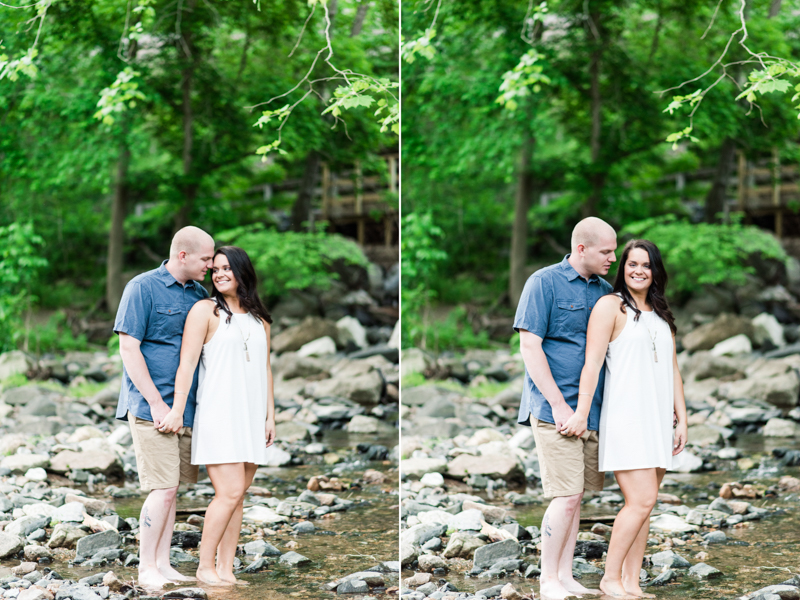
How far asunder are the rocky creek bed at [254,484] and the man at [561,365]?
93 cm

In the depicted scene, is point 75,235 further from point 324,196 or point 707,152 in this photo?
point 707,152

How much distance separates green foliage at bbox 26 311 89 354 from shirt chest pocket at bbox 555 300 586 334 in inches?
241

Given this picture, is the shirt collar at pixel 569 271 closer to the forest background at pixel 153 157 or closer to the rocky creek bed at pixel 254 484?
the rocky creek bed at pixel 254 484

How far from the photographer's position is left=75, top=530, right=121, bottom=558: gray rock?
378cm

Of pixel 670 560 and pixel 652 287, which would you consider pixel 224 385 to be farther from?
pixel 670 560

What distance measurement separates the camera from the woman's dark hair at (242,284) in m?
3.26

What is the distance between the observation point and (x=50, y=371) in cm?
788

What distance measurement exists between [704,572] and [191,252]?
269 cm

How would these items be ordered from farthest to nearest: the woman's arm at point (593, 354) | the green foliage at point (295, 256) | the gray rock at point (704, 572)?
the green foliage at point (295, 256)
the gray rock at point (704, 572)
the woman's arm at point (593, 354)

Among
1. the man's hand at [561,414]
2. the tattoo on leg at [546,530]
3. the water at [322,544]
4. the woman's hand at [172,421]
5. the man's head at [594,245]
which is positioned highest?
the man's head at [594,245]

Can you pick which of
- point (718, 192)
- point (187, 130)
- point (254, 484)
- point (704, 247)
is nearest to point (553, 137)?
point (704, 247)

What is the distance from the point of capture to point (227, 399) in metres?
3.26

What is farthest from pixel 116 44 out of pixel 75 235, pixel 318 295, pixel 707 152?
pixel 707 152

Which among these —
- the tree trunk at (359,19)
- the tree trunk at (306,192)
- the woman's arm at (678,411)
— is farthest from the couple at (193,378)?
the tree trunk at (306,192)
